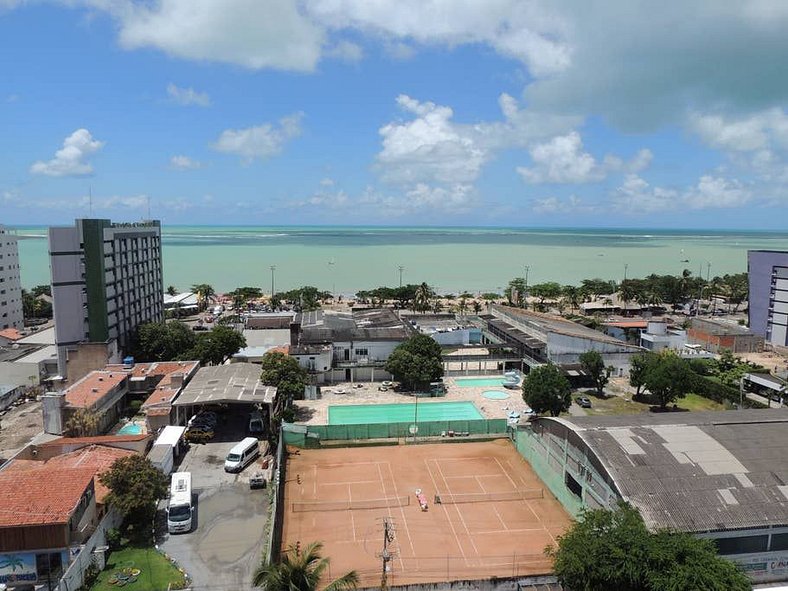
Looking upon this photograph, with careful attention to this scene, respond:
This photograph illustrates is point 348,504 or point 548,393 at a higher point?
point 548,393

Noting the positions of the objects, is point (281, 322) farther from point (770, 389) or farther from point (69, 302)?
point (770, 389)

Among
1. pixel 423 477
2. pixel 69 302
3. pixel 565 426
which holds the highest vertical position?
pixel 69 302

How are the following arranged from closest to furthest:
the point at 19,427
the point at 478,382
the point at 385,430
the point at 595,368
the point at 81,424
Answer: the point at 81,424 < the point at 385,430 < the point at 19,427 < the point at 595,368 < the point at 478,382

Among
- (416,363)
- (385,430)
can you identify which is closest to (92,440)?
(385,430)

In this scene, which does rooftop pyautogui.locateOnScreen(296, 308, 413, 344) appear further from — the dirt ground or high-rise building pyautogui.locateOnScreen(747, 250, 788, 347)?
high-rise building pyautogui.locateOnScreen(747, 250, 788, 347)

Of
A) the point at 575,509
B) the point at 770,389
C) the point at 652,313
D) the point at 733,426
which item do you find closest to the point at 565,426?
the point at 575,509

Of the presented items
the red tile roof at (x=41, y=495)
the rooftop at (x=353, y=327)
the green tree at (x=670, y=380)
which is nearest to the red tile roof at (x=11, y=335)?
the rooftop at (x=353, y=327)

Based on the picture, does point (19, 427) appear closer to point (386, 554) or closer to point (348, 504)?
point (348, 504)
